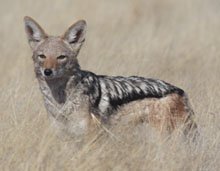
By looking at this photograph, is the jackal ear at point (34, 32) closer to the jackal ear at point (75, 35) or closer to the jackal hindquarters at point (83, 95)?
the jackal hindquarters at point (83, 95)

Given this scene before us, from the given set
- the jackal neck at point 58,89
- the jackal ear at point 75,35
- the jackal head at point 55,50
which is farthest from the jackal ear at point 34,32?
the jackal neck at point 58,89

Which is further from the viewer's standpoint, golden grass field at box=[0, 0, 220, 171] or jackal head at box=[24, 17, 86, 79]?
jackal head at box=[24, 17, 86, 79]

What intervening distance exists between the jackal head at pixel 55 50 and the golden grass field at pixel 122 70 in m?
0.55

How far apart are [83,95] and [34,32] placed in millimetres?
832

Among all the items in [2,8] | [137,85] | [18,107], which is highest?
[137,85]

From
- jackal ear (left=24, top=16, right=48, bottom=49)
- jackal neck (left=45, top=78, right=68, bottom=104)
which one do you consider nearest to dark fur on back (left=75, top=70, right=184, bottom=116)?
jackal neck (left=45, top=78, right=68, bottom=104)

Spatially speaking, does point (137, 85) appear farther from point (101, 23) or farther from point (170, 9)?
point (170, 9)

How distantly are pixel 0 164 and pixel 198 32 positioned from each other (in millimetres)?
9013

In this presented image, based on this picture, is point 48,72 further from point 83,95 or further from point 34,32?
point 34,32

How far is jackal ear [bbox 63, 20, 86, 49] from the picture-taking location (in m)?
7.89

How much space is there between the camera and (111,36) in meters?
15.4

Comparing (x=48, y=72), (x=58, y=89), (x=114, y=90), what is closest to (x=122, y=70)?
(x=114, y=90)

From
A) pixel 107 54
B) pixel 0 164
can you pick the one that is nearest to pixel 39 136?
pixel 0 164

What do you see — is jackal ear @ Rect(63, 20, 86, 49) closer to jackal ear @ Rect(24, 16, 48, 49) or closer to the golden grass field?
jackal ear @ Rect(24, 16, 48, 49)
